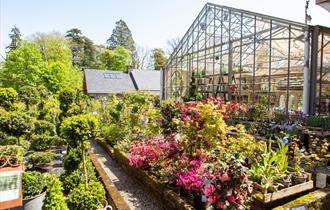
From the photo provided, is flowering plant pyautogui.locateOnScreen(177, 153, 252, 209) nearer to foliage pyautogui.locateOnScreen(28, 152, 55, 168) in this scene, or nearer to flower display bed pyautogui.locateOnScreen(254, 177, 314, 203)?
flower display bed pyautogui.locateOnScreen(254, 177, 314, 203)

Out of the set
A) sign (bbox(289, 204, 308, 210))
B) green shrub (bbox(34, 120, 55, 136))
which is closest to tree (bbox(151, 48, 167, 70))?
green shrub (bbox(34, 120, 55, 136))

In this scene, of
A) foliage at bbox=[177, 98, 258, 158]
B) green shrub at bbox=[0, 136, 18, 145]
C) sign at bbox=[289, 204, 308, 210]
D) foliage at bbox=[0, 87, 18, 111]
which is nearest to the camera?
sign at bbox=[289, 204, 308, 210]

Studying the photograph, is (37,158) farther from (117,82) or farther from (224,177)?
(117,82)

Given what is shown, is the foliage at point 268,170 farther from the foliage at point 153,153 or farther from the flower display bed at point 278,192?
the foliage at point 153,153

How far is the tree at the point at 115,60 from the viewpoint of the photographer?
34.2 m

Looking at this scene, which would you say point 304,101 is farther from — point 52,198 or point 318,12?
point 52,198

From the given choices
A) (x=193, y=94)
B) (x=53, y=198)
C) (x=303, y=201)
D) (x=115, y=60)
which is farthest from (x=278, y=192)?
(x=115, y=60)

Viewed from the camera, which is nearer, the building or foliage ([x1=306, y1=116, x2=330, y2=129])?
foliage ([x1=306, y1=116, x2=330, y2=129])

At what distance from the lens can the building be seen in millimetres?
23625

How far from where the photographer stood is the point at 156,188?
14.1ft

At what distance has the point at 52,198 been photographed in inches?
121

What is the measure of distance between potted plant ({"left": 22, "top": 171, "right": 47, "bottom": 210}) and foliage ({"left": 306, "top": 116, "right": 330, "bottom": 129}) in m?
6.80

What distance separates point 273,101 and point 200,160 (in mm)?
5822

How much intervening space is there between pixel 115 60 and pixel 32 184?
31938 millimetres
